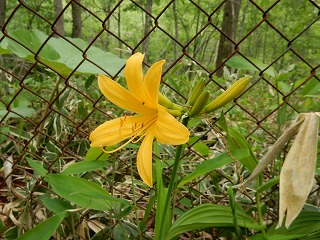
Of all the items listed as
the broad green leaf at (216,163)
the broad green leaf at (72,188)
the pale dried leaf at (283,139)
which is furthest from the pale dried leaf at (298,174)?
the broad green leaf at (72,188)

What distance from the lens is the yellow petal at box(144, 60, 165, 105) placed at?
2.00 ft

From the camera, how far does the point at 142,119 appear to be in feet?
2.45

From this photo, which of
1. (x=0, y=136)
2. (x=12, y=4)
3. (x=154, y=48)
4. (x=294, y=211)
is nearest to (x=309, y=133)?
(x=294, y=211)

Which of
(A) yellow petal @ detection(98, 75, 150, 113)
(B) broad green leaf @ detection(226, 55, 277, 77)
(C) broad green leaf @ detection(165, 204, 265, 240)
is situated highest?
(B) broad green leaf @ detection(226, 55, 277, 77)

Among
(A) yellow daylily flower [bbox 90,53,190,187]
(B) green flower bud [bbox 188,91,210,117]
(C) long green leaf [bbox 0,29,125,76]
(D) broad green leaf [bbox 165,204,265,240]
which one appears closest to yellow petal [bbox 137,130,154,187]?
(A) yellow daylily flower [bbox 90,53,190,187]

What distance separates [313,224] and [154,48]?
421 inches

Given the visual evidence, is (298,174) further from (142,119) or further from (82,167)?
(82,167)

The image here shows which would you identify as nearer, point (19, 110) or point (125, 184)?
point (19, 110)

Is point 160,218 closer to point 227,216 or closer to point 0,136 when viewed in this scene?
point 227,216

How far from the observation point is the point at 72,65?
3.69 ft

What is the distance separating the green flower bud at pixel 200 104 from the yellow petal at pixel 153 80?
69mm

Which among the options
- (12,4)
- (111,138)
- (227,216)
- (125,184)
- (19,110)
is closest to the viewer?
(111,138)

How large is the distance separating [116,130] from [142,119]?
58 mm

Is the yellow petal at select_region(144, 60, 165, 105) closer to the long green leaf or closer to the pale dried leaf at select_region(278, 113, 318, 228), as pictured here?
the pale dried leaf at select_region(278, 113, 318, 228)
